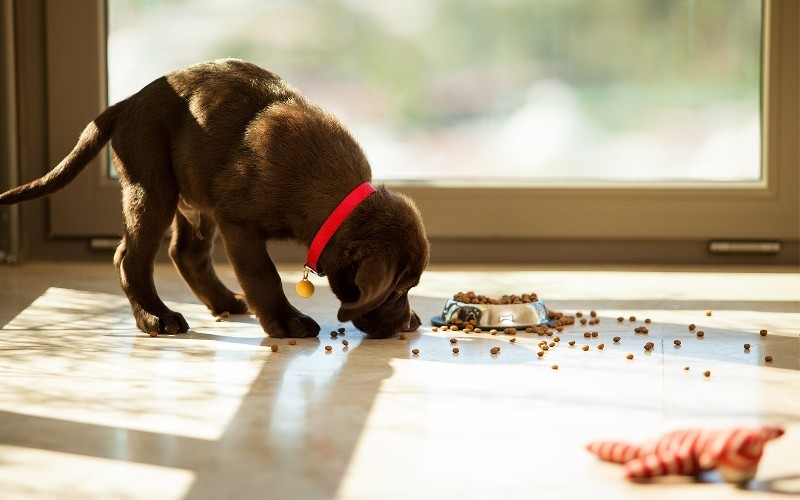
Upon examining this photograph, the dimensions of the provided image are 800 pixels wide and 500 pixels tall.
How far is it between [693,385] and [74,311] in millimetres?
2144

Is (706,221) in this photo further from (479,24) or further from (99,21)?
(99,21)

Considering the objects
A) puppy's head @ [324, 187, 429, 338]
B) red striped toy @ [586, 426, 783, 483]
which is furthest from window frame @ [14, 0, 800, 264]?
red striped toy @ [586, 426, 783, 483]

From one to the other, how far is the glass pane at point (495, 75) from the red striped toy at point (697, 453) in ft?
10.8

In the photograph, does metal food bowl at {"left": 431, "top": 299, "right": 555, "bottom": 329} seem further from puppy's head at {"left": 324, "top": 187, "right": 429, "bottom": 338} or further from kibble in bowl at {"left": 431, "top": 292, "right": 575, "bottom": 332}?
puppy's head at {"left": 324, "top": 187, "right": 429, "bottom": 338}

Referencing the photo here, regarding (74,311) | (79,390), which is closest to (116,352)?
(79,390)

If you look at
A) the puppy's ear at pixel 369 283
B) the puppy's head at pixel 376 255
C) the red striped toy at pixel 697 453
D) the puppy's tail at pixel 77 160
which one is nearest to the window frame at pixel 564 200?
the puppy's tail at pixel 77 160

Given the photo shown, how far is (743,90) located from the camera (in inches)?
201

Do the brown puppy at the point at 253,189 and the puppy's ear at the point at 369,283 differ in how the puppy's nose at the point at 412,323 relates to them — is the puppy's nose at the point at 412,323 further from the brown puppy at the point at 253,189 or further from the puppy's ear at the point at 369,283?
the puppy's ear at the point at 369,283

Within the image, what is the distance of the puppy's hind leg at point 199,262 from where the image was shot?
368 centimetres

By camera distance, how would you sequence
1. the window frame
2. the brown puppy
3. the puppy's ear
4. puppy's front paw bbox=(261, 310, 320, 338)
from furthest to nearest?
the window frame
puppy's front paw bbox=(261, 310, 320, 338)
the brown puppy
the puppy's ear

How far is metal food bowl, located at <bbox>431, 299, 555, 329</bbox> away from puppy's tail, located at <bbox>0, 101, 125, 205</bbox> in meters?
1.21

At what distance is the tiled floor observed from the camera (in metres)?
1.88

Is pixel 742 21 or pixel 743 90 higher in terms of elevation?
pixel 742 21

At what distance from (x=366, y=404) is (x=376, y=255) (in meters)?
0.68
